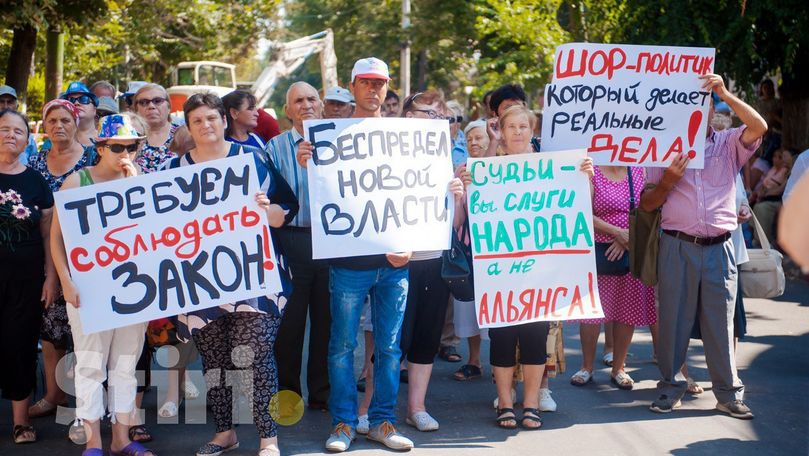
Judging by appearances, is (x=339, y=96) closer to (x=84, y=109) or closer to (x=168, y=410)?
(x=84, y=109)

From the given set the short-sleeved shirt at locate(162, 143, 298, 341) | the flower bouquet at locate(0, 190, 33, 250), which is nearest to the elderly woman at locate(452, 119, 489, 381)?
the short-sleeved shirt at locate(162, 143, 298, 341)

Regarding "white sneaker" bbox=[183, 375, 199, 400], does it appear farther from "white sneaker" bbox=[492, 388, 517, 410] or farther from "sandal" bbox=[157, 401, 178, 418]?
"white sneaker" bbox=[492, 388, 517, 410]

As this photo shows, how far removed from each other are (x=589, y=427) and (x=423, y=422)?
3.33 ft

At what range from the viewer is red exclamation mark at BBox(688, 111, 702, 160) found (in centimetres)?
607

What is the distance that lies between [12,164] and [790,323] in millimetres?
7276

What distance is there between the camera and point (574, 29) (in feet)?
55.1

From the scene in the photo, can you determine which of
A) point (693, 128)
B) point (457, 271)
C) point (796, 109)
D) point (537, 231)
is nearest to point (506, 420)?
point (457, 271)

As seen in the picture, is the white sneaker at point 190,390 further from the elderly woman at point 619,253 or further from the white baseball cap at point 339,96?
the elderly woman at point 619,253

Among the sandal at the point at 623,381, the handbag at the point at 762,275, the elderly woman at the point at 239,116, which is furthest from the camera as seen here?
the handbag at the point at 762,275

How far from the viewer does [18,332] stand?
5.59m

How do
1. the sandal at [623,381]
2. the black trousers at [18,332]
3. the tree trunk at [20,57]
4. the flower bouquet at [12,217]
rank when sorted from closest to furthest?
the flower bouquet at [12,217]
the black trousers at [18,332]
the sandal at [623,381]
the tree trunk at [20,57]

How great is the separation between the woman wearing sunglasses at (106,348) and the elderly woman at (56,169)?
68 cm

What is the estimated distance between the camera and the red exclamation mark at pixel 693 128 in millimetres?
6070

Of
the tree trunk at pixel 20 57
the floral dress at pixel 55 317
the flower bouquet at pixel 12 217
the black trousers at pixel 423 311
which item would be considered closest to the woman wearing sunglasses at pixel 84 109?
the floral dress at pixel 55 317
